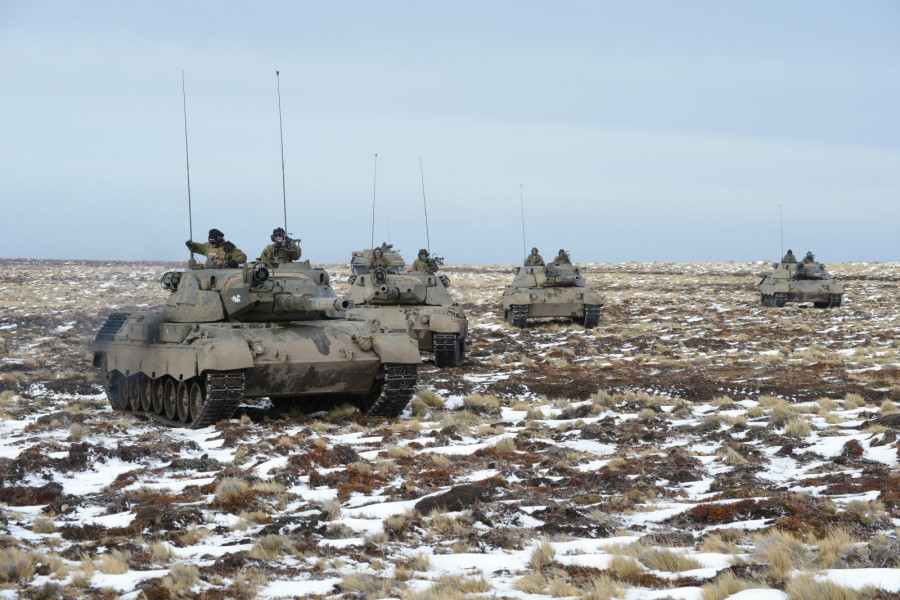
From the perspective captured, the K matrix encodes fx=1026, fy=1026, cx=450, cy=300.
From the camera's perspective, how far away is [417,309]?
80.6ft

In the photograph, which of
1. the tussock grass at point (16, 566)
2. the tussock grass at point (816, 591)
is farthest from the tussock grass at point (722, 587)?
the tussock grass at point (16, 566)

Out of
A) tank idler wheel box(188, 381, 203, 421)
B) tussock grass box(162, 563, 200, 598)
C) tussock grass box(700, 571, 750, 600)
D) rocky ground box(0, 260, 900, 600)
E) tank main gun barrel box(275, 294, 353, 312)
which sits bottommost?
rocky ground box(0, 260, 900, 600)

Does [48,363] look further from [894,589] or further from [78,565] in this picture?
[894,589]

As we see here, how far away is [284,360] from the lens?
1517 cm

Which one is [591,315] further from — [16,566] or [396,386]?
[16,566]

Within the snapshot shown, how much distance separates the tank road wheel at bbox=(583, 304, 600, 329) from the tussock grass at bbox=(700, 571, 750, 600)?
27.1 metres

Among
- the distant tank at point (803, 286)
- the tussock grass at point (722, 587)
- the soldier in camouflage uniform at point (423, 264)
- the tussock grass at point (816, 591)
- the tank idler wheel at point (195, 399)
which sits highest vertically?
the soldier in camouflage uniform at point (423, 264)

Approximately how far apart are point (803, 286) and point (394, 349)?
28916mm

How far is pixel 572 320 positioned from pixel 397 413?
20345mm

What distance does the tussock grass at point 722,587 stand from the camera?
6.55m

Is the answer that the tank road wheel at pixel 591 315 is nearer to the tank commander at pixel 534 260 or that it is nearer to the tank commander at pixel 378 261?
the tank commander at pixel 534 260

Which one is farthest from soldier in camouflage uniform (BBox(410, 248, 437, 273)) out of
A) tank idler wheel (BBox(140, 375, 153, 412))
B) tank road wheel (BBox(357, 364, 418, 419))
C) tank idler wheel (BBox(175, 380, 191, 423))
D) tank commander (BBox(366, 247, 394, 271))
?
tank idler wheel (BBox(175, 380, 191, 423))

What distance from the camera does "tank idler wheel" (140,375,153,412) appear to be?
1727 cm

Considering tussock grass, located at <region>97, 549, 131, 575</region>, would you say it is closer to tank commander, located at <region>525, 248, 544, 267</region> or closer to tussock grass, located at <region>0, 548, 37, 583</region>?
tussock grass, located at <region>0, 548, 37, 583</region>
